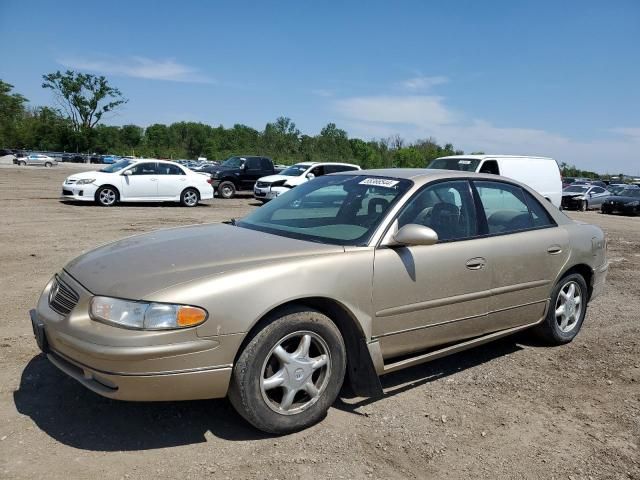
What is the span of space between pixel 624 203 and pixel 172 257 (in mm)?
27553

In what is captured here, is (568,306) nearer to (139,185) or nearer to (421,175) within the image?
(421,175)

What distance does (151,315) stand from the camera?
2787mm

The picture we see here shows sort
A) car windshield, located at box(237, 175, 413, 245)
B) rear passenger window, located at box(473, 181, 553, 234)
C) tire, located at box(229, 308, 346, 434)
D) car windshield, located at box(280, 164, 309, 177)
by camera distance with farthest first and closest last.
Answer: car windshield, located at box(280, 164, 309, 177) → rear passenger window, located at box(473, 181, 553, 234) → car windshield, located at box(237, 175, 413, 245) → tire, located at box(229, 308, 346, 434)

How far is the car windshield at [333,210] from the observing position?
12.2 ft

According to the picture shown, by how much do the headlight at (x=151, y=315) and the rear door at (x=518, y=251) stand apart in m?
2.33

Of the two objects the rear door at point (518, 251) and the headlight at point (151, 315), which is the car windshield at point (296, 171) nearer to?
the rear door at point (518, 251)

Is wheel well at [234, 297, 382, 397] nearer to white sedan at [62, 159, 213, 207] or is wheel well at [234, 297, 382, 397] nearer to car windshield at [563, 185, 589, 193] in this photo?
white sedan at [62, 159, 213, 207]

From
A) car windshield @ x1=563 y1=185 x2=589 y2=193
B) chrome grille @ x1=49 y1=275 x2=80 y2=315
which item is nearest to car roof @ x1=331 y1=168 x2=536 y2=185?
chrome grille @ x1=49 y1=275 x2=80 y2=315

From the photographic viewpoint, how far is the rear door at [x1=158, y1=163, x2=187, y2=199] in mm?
17641

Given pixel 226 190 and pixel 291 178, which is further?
pixel 226 190

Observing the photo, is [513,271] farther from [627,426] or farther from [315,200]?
[315,200]

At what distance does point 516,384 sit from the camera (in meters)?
4.12

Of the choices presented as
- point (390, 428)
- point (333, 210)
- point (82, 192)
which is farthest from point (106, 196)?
point (390, 428)

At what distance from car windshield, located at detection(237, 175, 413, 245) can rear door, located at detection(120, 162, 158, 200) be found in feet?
45.0
